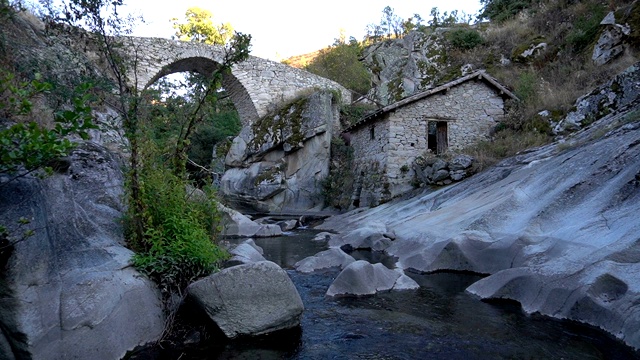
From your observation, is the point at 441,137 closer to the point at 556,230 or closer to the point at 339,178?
the point at 339,178

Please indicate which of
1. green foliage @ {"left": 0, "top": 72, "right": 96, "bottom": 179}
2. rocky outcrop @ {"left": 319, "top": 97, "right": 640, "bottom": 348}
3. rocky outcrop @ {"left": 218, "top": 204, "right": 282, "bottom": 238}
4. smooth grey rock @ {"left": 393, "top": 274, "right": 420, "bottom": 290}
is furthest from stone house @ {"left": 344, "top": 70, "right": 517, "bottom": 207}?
green foliage @ {"left": 0, "top": 72, "right": 96, "bottom": 179}

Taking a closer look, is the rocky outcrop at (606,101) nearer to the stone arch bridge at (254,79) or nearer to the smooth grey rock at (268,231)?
the smooth grey rock at (268,231)

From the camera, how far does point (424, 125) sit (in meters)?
17.8

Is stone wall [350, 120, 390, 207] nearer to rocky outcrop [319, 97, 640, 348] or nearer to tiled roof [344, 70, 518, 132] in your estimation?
tiled roof [344, 70, 518, 132]

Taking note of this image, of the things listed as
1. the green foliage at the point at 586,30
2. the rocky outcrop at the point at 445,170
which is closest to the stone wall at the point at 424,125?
the rocky outcrop at the point at 445,170

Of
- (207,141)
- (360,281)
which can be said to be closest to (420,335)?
(360,281)

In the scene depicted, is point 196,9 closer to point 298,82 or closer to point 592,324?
point 298,82

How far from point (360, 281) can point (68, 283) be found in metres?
4.22

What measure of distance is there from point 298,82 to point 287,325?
20.3m

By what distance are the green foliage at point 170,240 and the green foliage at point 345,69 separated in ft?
92.2

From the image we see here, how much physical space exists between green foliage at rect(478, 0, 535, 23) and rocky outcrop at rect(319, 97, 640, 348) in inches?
654

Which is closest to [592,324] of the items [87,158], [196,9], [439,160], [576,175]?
[576,175]

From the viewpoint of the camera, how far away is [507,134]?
16781mm

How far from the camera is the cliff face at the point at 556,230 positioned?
16.8ft
